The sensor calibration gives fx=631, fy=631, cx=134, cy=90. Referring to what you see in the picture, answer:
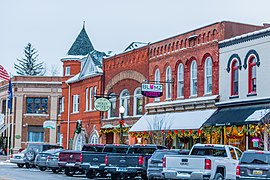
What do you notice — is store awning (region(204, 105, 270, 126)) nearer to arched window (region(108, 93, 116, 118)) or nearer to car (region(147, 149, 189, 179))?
car (region(147, 149, 189, 179))

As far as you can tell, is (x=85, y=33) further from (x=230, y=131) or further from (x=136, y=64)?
(x=230, y=131)

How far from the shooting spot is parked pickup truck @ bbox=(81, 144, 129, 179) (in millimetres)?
30344

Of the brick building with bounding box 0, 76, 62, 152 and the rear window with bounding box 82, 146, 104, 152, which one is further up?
the brick building with bounding box 0, 76, 62, 152

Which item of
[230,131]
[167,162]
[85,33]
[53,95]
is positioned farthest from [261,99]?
[53,95]

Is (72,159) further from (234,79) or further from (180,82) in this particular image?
(180,82)

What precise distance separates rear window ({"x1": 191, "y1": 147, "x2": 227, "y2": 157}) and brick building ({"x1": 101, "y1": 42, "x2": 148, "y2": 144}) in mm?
19993

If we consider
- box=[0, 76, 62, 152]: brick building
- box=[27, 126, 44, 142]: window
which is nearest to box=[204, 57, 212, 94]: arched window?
box=[0, 76, 62, 152]: brick building

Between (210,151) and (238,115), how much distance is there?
362 inches

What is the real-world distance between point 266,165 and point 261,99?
11.0 metres

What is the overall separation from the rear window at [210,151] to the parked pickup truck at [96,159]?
6449 mm

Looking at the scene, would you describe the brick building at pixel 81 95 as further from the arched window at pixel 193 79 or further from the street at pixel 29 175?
the street at pixel 29 175

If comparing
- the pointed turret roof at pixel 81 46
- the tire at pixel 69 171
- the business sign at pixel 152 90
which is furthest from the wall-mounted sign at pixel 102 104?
the pointed turret roof at pixel 81 46

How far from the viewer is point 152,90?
40062 millimetres

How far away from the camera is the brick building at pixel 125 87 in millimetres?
45781
